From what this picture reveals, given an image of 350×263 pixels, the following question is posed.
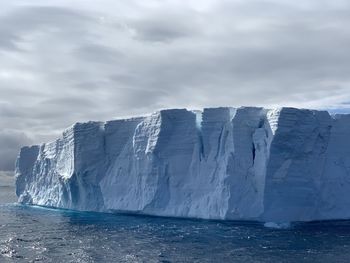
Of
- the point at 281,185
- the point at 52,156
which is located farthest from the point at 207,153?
the point at 52,156

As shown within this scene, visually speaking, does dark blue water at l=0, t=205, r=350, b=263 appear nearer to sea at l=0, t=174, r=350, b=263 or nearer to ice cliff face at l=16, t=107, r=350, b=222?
sea at l=0, t=174, r=350, b=263

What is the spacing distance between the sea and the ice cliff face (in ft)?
2.82

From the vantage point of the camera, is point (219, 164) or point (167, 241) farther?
point (219, 164)

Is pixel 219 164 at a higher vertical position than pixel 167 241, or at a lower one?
higher

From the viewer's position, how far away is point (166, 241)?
17844 mm

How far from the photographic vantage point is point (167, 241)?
17.8m

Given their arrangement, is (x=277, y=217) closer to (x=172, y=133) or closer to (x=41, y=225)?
(x=172, y=133)

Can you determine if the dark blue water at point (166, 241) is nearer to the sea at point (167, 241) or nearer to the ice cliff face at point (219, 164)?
the sea at point (167, 241)

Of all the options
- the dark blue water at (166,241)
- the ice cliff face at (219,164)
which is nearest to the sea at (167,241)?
the dark blue water at (166,241)

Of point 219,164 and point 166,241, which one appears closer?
point 166,241

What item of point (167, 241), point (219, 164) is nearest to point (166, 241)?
point (167, 241)

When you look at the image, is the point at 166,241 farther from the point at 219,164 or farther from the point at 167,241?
the point at 219,164

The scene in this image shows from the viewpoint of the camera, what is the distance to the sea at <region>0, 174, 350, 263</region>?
1534cm

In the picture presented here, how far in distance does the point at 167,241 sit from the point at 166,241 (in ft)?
0.11
